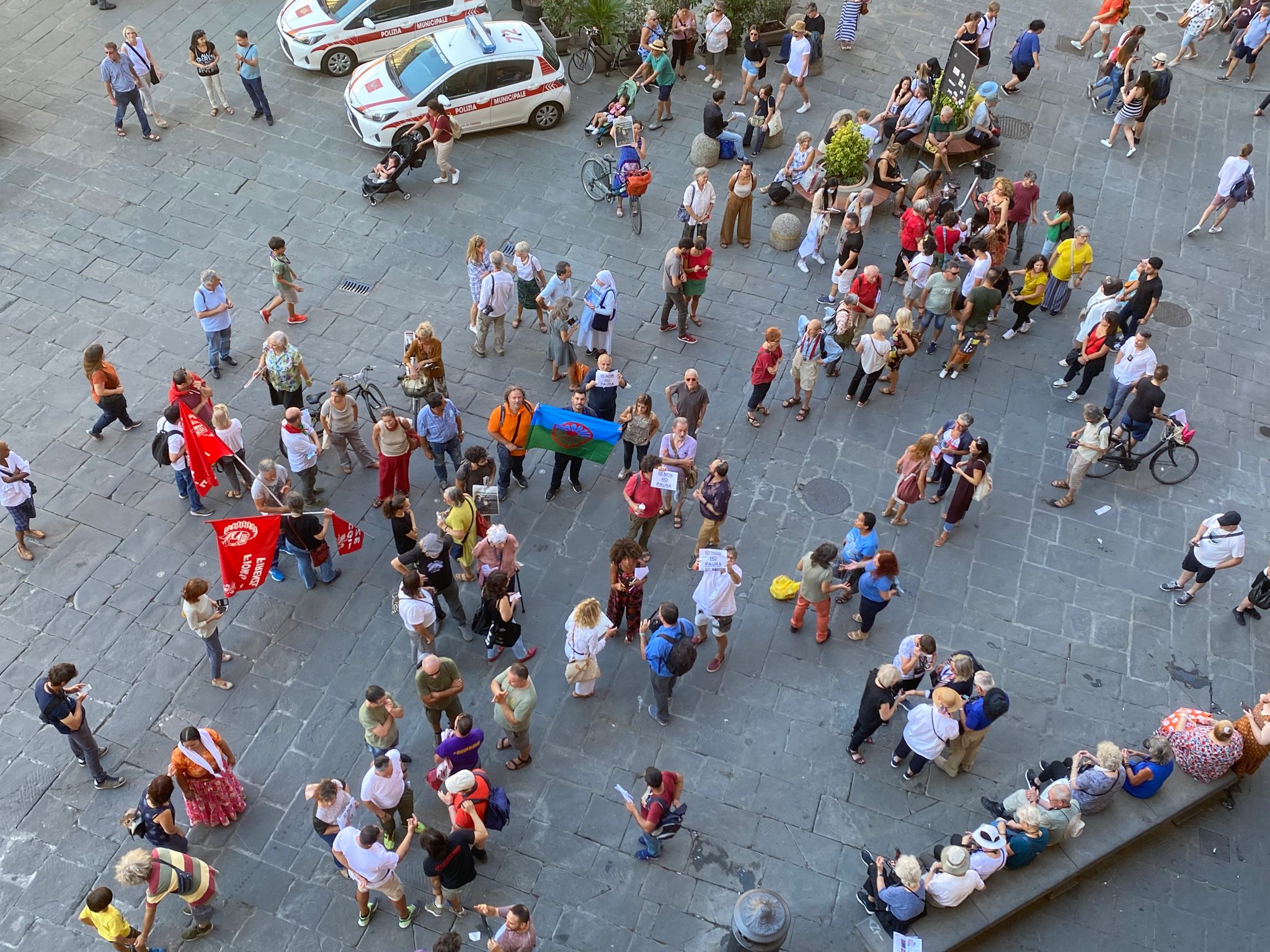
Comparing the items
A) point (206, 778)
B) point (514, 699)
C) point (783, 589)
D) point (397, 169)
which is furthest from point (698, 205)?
point (206, 778)

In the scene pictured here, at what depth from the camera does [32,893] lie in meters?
9.01

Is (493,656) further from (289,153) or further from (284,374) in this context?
(289,153)

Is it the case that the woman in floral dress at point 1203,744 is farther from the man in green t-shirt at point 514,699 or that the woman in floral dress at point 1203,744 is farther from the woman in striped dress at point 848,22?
the woman in striped dress at point 848,22

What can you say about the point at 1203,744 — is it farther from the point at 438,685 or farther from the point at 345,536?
the point at 345,536

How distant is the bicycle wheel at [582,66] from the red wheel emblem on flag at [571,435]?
959cm

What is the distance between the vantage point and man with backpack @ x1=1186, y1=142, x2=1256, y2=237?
52.8 ft

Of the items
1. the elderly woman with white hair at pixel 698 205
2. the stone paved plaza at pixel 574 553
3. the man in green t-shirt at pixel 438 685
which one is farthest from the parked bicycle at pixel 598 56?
the man in green t-shirt at pixel 438 685

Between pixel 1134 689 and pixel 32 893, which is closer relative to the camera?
pixel 32 893

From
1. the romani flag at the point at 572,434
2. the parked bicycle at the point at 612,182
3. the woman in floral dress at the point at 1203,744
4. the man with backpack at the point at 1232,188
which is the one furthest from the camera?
the man with backpack at the point at 1232,188

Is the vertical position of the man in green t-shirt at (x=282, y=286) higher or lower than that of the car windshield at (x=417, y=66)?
lower

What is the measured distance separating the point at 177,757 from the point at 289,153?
35.5 ft

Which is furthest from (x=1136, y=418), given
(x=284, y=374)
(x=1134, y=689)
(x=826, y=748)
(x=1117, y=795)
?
(x=284, y=374)

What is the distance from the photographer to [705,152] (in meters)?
17.3

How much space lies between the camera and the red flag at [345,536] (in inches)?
431
